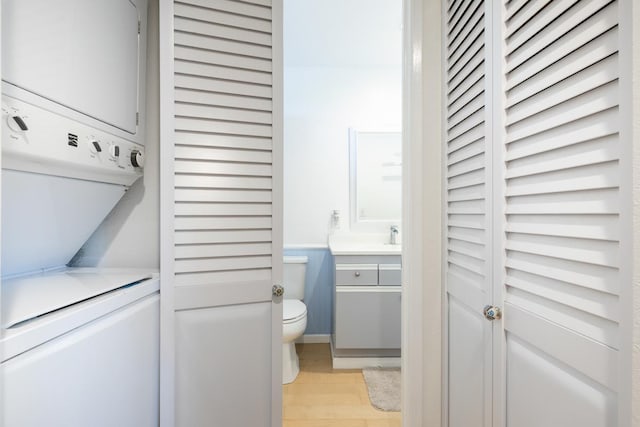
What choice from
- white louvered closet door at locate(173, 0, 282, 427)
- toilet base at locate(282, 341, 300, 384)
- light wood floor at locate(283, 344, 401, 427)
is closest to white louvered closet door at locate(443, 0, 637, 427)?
white louvered closet door at locate(173, 0, 282, 427)

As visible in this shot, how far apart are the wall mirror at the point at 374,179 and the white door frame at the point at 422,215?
4.75ft

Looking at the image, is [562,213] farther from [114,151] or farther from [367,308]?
[367,308]

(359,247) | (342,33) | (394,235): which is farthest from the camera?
(394,235)

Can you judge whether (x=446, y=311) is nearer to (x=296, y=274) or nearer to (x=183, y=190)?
(x=183, y=190)

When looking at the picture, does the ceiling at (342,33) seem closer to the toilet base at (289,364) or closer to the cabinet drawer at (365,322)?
the cabinet drawer at (365,322)

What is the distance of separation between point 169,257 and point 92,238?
44cm

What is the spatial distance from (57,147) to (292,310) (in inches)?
66.1

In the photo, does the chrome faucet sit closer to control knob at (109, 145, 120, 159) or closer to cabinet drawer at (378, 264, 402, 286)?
cabinet drawer at (378, 264, 402, 286)

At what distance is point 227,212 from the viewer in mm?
1185

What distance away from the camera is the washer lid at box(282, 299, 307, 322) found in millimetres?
2082

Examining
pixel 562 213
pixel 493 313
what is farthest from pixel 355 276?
pixel 562 213

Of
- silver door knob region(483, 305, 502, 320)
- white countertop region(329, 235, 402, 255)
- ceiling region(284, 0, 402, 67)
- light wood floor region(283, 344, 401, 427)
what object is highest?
ceiling region(284, 0, 402, 67)

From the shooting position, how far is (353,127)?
2754 mm

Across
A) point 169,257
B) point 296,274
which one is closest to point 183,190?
point 169,257
